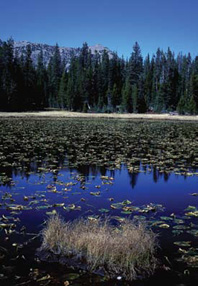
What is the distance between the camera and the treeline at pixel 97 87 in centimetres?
8688

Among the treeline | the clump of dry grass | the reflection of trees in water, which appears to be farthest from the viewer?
the treeline

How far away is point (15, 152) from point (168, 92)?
80132 millimetres

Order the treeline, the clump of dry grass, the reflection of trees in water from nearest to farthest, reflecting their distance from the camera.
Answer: the clump of dry grass, the reflection of trees in water, the treeline

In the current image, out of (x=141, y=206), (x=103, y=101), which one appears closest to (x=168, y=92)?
(x=103, y=101)

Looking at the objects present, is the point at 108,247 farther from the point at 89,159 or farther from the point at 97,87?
the point at 97,87

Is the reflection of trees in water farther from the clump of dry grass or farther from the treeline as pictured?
the treeline

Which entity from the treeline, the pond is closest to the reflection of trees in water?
the pond

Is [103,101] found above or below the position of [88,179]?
above

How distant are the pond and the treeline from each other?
2587 inches

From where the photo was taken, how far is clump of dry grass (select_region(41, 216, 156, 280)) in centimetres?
656

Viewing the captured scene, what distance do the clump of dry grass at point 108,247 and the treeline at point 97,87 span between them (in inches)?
3035

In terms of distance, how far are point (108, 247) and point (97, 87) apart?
3935 inches

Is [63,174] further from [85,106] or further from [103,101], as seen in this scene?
[103,101]

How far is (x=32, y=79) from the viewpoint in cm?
9944
